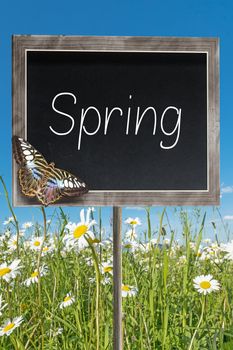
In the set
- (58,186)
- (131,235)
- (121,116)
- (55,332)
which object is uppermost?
(121,116)

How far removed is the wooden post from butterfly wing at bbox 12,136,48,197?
0.27 meters

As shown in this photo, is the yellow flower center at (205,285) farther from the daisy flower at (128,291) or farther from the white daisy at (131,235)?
the white daisy at (131,235)

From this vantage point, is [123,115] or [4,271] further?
[4,271]

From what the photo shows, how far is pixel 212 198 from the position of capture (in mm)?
1859

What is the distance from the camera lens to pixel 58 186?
176cm

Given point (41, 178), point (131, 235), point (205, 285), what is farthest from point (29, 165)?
point (131, 235)

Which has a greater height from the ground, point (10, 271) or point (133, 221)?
point (133, 221)

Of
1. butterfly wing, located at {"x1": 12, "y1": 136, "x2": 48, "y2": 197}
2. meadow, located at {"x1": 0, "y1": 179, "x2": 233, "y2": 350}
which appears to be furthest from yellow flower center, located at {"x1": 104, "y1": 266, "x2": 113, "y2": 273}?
butterfly wing, located at {"x1": 12, "y1": 136, "x2": 48, "y2": 197}

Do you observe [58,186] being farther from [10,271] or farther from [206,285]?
[206,285]

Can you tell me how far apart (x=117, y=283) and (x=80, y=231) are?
0.66ft

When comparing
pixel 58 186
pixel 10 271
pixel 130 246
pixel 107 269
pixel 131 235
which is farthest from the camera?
pixel 131 235

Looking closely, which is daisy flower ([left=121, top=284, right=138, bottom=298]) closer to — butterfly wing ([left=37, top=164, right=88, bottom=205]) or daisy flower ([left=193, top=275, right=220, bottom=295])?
daisy flower ([left=193, top=275, right=220, bottom=295])

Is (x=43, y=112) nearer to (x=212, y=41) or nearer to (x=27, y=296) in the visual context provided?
(x=212, y=41)

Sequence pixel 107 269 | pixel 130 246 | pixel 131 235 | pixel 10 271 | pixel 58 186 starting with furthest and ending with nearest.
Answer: pixel 131 235 < pixel 130 246 < pixel 107 269 < pixel 10 271 < pixel 58 186
